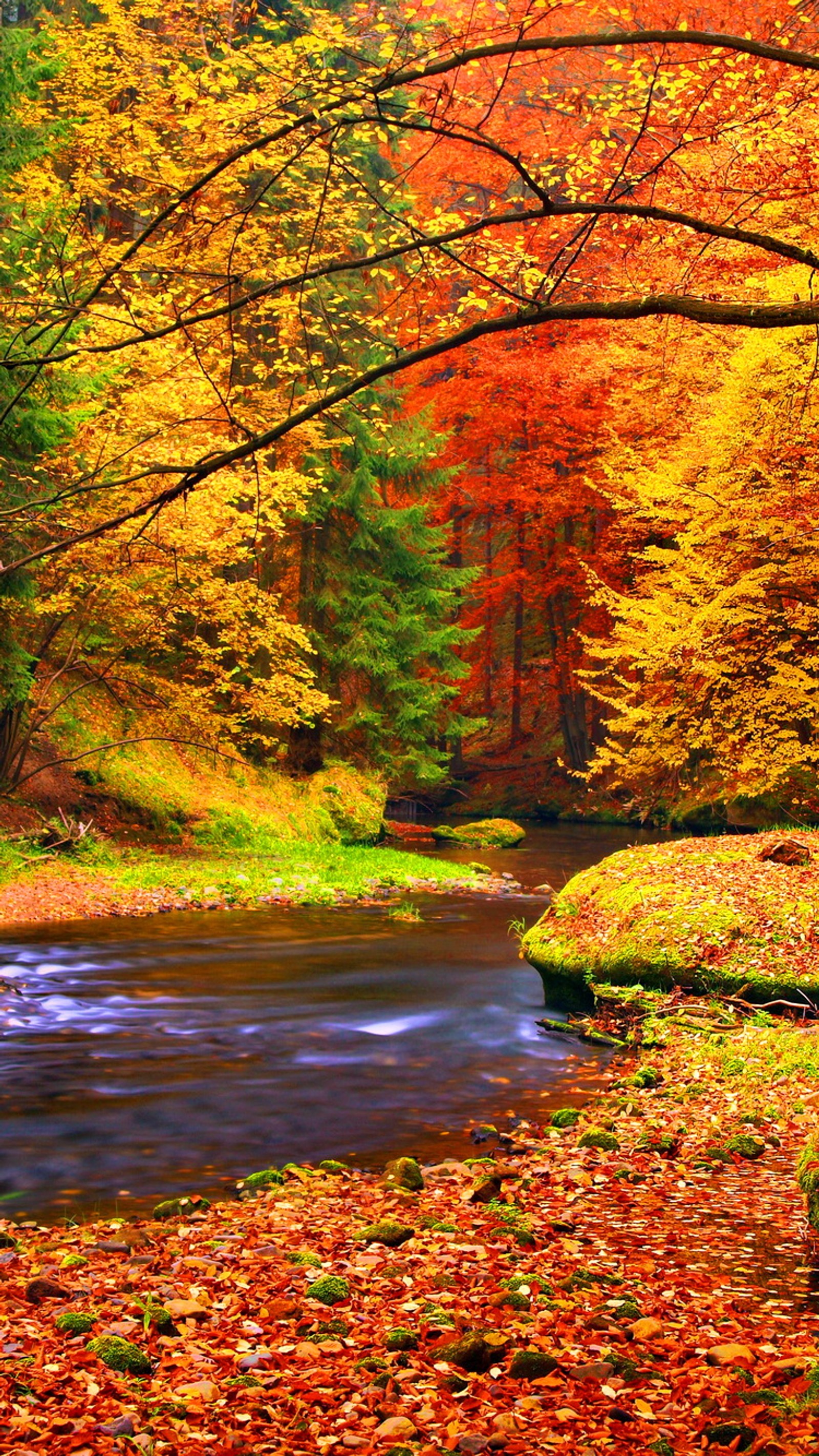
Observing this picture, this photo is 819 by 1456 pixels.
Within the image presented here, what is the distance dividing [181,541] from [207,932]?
190 inches

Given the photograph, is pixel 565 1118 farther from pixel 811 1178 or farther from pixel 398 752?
pixel 398 752

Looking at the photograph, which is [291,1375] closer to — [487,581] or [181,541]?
[181,541]

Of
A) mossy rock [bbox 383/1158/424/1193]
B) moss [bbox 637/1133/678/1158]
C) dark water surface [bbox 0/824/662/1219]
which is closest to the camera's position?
mossy rock [bbox 383/1158/424/1193]

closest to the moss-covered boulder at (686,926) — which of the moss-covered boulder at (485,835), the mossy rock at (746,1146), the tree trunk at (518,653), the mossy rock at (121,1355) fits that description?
the mossy rock at (746,1146)

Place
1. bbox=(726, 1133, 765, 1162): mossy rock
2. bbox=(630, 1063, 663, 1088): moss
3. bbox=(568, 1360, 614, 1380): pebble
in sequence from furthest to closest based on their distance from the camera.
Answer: bbox=(630, 1063, 663, 1088): moss, bbox=(726, 1133, 765, 1162): mossy rock, bbox=(568, 1360, 614, 1380): pebble

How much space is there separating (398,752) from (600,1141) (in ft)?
58.8

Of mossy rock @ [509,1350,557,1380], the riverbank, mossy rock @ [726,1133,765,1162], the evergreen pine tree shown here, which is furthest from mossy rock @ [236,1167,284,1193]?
the evergreen pine tree

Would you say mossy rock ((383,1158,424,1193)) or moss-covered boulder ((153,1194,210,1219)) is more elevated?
mossy rock ((383,1158,424,1193))

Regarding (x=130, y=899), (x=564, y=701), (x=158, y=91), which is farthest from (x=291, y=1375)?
(x=564, y=701)

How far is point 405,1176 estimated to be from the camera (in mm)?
5688

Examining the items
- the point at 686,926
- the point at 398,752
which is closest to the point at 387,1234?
the point at 686,926

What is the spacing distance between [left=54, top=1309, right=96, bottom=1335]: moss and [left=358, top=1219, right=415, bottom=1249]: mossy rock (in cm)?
126

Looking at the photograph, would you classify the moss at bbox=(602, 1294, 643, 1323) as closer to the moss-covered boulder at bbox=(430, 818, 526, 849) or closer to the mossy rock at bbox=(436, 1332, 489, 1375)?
the mossy rock at bbox=(436, 1332, 489, 1375)

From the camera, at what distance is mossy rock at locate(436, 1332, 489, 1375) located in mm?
3564
